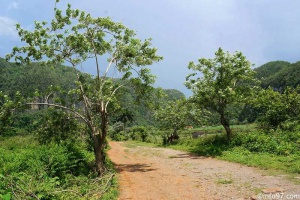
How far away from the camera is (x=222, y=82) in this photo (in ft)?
75.0

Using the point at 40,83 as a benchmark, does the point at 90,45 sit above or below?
below

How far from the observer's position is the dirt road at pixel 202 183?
1039 centimetres

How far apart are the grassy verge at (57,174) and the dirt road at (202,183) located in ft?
3.63

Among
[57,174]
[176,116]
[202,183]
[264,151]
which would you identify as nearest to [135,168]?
→ [57,174]

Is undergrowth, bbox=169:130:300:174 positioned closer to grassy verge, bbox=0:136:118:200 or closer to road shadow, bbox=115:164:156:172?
road shadow, bbox=115:164:156:172

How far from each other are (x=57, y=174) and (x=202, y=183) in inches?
252

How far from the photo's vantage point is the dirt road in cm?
1039

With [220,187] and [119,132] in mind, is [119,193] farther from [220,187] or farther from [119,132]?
[119,132]

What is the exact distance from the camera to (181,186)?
40.4 ft

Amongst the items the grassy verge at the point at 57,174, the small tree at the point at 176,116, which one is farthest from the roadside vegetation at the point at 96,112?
the small tree at the point at 176,116

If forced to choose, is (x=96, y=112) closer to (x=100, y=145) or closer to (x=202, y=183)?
(x=100, y=145)

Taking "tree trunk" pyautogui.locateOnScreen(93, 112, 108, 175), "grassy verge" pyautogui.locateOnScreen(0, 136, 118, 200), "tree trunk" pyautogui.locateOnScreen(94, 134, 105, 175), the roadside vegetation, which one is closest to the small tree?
the roadside vegetation

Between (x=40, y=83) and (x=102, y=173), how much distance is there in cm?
12281

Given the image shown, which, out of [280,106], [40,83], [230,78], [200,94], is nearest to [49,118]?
[200,94]
